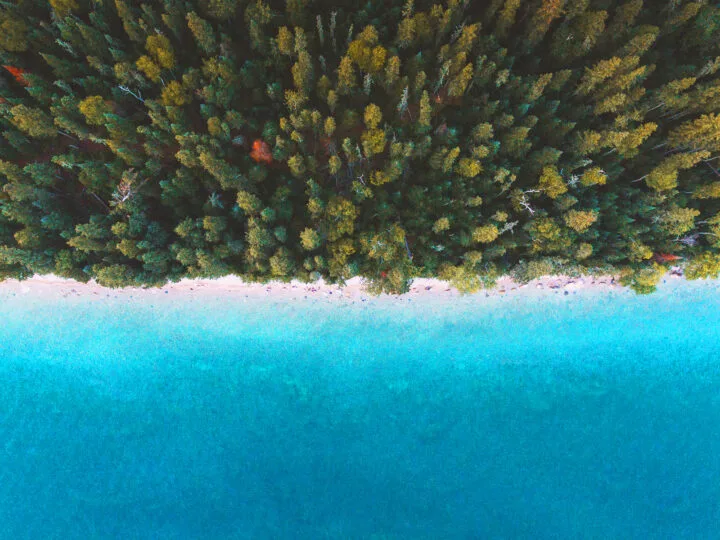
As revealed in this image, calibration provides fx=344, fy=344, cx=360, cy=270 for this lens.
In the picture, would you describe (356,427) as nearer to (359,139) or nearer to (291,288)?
(291,288)

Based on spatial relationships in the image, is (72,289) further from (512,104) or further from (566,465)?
(566,465)

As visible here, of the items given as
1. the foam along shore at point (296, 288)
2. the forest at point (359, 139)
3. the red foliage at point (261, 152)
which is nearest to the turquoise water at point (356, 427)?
the foam along shore at point (296, 288)

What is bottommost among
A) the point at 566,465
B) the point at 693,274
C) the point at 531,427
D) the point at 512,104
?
the point at 566,465

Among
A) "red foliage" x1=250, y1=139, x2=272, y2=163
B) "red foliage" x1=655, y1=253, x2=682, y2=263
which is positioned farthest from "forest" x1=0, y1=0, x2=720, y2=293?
"red foliage" x1=655, y1=253, x2=682, y2=263

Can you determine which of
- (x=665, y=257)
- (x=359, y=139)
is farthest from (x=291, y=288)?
(x=665, y=257)

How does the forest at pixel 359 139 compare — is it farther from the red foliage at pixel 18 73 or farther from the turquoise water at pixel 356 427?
the turquoise water at pixel 356 427

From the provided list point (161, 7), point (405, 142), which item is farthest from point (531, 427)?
point (161, 7)

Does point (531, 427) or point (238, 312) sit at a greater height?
point (238, 312)
